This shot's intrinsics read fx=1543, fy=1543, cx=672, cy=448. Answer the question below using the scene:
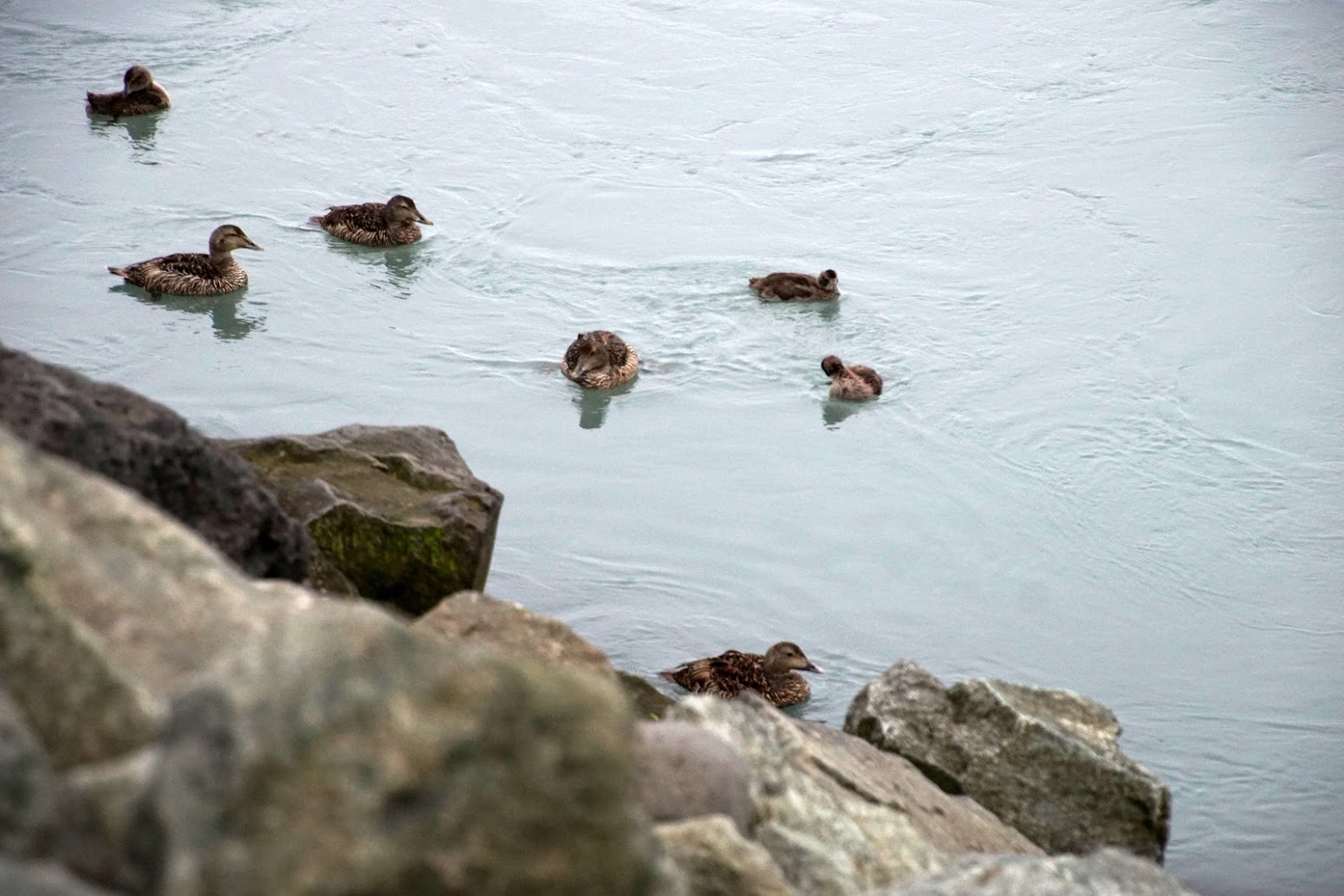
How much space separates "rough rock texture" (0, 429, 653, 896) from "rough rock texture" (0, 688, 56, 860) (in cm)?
7

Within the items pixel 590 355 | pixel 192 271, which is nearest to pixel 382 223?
pixel 192 271

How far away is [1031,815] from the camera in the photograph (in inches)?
252

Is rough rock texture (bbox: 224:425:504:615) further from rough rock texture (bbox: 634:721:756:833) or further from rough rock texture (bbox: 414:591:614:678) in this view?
rough rock texture (bbox: 634:721:756:833)

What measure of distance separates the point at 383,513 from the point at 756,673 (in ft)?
7.09

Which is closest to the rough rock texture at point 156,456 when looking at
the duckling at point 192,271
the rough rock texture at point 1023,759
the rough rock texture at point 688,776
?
the rough rock texture at point 688,776

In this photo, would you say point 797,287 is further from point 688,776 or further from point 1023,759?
point 688,776

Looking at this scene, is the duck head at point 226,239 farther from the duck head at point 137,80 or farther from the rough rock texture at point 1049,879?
the rough rock texture at point 1049,879

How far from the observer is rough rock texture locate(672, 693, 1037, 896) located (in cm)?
444

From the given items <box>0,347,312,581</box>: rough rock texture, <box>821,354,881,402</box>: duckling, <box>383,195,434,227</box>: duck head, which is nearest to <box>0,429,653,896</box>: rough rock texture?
<box>0,347,312,581</box>: rough rock texture

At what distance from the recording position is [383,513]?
6.77m

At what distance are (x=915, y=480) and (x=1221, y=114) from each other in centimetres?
867

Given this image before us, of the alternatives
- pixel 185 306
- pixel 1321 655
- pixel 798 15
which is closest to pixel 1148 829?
pixel 1321 655

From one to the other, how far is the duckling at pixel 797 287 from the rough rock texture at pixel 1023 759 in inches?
Result: 227

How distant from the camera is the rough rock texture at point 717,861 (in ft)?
12.4
